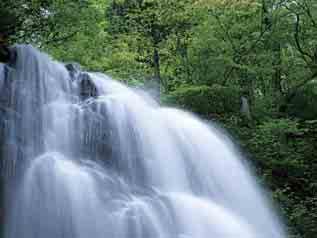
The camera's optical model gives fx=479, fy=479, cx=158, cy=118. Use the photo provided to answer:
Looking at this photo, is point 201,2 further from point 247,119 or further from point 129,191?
point 129,191

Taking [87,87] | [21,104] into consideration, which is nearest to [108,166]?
[21,104]

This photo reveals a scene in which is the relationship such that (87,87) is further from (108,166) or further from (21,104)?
(108,166)

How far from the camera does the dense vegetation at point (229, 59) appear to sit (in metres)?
10.1

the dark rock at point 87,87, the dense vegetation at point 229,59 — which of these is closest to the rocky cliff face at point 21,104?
the dark rock at point 87,87

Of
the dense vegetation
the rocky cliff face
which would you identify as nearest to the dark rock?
the rocky cliff face

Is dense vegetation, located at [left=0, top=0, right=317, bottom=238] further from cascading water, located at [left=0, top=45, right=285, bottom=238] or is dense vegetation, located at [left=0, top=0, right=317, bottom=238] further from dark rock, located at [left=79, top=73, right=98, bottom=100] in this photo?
dark rock, located at [left=79, top=73, right=98, bottom=100]

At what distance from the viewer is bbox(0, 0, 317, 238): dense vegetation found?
10094 millimetres

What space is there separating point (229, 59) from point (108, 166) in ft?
17.2

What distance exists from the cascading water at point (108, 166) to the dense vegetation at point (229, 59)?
98 centimetres

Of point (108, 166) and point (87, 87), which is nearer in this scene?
point (108, 166)

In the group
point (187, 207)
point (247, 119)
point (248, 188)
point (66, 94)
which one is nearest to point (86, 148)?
point (66, 94)

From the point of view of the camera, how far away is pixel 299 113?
12.1 metres

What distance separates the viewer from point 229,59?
466 inches

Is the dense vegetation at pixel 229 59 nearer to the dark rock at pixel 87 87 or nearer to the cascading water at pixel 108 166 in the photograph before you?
the cascading water at pixel 108 166
